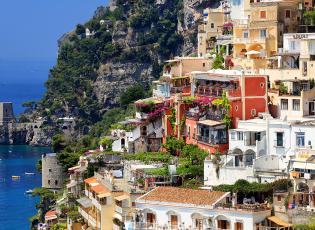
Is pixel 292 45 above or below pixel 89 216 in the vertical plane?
above

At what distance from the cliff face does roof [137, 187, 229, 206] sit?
219 feet

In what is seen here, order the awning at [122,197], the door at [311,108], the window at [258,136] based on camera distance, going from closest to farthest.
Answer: the awning at [122,197]
the window at [258,136]
the door at [311,108]

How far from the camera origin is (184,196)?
39125mm

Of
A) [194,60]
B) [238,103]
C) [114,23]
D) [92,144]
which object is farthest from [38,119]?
[238,103]

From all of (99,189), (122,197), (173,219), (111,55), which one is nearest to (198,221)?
(173,219)

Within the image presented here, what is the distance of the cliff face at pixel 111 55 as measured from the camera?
112 meters

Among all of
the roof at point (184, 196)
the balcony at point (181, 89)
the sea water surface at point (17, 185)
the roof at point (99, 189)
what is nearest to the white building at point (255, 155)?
the roof at point (184, 196)

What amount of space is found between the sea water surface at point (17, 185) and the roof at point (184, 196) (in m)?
30.1

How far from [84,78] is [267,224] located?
3243 inches

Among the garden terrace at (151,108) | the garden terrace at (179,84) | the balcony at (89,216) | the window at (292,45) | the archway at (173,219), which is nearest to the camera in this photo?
the archway at (173,219)

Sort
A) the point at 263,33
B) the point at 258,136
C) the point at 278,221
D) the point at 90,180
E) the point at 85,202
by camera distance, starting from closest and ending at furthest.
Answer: the point at 278,221 < the point at 258,136 < the point at 85,202 < the point at 90,180 < the point at 263,33

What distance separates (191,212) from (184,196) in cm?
93

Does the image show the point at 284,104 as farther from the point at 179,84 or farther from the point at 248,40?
the point at 179,84

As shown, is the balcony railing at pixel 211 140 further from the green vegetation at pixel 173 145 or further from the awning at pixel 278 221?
the awning at pixel 278 221
